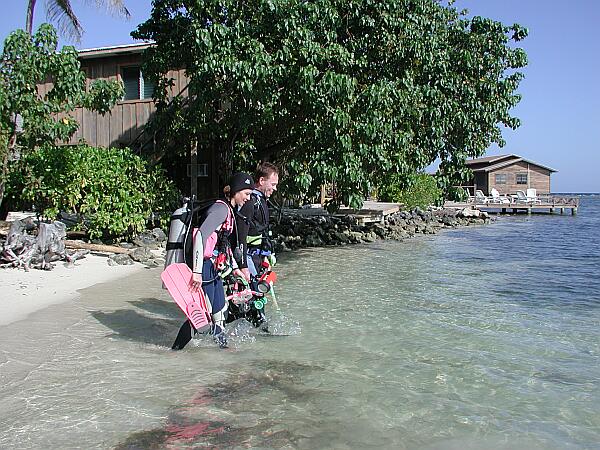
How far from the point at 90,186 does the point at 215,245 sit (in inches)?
317

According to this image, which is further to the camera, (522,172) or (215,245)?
(522,172)

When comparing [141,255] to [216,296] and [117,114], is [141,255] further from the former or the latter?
[117,114]

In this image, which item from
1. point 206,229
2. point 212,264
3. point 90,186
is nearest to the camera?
point 206,229

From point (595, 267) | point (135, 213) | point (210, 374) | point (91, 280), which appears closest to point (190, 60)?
point (135, 213)

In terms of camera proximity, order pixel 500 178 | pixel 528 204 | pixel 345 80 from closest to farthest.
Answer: pixel 345 80 → pixel 528 204 → pixel 500 178

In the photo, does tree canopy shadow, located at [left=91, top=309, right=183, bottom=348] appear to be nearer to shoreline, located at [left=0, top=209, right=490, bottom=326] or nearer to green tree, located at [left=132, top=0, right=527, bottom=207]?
shoreline, located at [left=0, top=209, right=490, bottom=326]

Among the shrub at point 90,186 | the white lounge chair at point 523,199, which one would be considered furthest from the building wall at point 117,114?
the white lounge chair at point 523,199

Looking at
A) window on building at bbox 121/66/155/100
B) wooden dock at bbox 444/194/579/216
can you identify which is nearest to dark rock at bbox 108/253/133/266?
window on building at bbox 121/66/155/100

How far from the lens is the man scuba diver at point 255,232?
616cm

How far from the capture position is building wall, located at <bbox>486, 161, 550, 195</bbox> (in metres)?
53.9

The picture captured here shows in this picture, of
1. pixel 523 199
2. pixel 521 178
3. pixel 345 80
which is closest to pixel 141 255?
pixel 345 80

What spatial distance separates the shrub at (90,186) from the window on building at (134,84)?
561 cm

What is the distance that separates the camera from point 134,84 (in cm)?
1916

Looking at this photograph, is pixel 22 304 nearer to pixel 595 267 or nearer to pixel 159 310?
pixel 159 310
